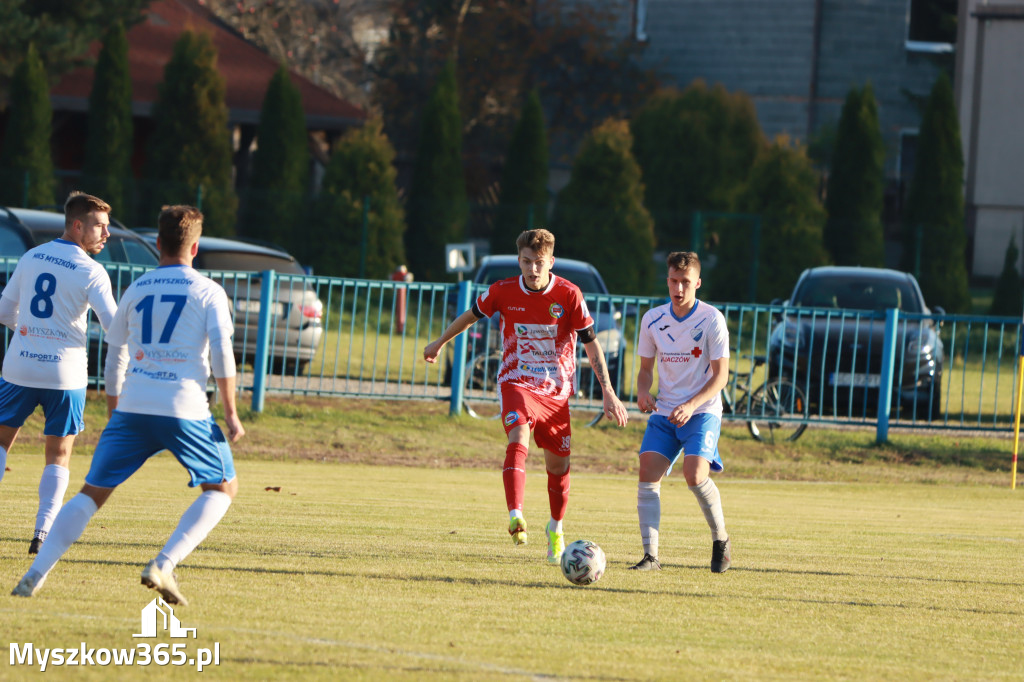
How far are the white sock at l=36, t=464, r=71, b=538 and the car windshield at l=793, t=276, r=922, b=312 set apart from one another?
12.8 metres

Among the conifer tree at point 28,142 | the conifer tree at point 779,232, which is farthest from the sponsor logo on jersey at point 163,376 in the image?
the conifer tree at point 779,232

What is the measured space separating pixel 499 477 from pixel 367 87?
5110cm

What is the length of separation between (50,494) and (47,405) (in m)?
0.50

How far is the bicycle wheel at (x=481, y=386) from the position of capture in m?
15.8

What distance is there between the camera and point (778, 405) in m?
15.8

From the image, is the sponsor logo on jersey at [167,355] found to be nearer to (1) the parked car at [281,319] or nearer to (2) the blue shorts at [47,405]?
(2) the blue shorts at [47,405]

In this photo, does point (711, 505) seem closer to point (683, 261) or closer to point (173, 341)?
point (683, 261)

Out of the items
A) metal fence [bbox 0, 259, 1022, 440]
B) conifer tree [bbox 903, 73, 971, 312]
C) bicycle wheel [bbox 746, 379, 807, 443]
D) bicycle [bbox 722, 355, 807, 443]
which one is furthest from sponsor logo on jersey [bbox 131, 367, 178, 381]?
conifer tree [bbox 903, 73, 971, 312]

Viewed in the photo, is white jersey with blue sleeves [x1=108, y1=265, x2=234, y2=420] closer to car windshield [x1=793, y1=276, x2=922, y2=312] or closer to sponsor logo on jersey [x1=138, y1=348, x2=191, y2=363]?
sponsor logo on jersey [x1=138, y1=348, x2=191, y2=363]

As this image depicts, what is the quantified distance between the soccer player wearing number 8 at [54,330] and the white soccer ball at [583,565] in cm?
277

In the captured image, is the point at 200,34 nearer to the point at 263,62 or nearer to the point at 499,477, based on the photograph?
the point at 263,62

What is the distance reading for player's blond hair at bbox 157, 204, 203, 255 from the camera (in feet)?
19.0

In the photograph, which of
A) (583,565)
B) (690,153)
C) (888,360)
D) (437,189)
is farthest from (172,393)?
(690,153)

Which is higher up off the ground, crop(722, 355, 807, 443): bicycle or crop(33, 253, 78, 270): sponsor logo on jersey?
crop(33, 253, 78, 270): sponsor logo on jersey
